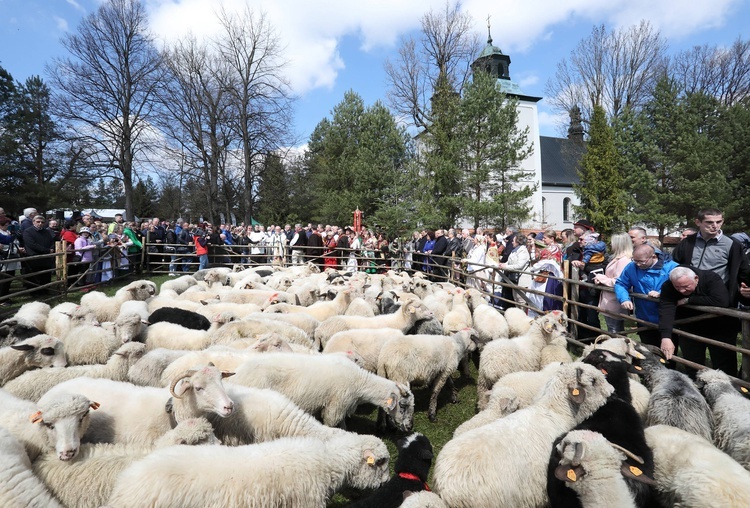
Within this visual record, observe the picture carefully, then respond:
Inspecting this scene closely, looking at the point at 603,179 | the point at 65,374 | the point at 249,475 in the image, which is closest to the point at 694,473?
the point at 249,475

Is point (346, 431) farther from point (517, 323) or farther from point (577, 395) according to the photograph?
point (517, 323)

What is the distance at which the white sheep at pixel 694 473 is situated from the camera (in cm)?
257

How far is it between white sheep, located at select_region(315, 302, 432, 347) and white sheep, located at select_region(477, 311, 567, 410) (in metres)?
1.43

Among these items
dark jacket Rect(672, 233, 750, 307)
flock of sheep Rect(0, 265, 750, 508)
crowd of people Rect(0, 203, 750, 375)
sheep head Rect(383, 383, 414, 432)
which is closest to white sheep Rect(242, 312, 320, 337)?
flock of sheep Rect(0, 265, 750, 508)

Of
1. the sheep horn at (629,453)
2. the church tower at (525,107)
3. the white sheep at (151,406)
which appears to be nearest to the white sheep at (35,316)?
the white sheep at (151,406)

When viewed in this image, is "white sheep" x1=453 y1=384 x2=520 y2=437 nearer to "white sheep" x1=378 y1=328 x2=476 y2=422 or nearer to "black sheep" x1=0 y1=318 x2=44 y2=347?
"white sheep" x1=378 y1=328 x2=476 y2=422

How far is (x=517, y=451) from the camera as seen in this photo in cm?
309

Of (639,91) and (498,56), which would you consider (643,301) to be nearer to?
(639,91)

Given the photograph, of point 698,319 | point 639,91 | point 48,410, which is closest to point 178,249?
point 48,410

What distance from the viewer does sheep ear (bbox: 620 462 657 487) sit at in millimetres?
2640

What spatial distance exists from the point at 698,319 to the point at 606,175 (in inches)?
1018

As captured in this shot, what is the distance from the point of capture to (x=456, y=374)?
6.61 meters

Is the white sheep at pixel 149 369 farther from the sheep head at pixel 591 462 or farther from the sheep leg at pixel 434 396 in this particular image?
the sheep head at pixel 591 462

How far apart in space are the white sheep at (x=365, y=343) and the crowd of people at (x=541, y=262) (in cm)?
303
